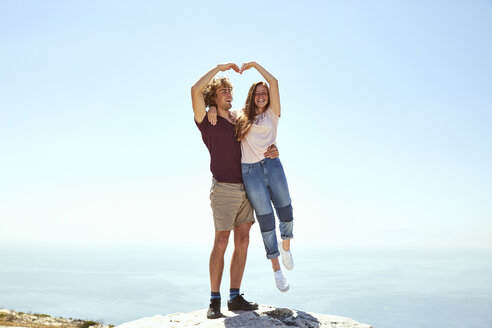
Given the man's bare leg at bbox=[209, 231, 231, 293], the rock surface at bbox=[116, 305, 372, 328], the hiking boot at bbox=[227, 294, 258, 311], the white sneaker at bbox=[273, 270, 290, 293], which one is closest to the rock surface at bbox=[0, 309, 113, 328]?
the rock surface at bbox=[116, 305, 372, 328]

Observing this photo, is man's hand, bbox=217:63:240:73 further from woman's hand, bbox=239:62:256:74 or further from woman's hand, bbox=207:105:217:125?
woman's hand, bbox=207:105:217:125

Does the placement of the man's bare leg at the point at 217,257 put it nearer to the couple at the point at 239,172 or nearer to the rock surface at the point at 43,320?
the couple at the point at 239,172

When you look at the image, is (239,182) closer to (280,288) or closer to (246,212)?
(246,212)

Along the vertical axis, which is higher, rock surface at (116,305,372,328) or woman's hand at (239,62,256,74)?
woman's hand at (239,62,256,74)

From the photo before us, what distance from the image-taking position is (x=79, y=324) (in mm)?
25734

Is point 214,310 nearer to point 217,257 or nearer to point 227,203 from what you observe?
point 217,257

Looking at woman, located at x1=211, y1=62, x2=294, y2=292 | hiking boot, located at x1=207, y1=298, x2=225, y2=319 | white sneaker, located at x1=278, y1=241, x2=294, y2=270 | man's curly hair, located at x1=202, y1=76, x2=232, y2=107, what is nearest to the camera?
hiking boot, located at x1=207, y1=298, x2=225, y2=319

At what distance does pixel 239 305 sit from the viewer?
20.4 ft

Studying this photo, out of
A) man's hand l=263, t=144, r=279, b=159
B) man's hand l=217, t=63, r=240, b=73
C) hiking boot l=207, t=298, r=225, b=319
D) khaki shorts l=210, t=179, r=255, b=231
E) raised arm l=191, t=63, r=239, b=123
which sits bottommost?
hiking boot l=207, t=298, r=225, b=319

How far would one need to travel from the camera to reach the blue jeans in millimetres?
6000

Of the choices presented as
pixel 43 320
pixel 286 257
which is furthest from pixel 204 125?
pixel 43 320

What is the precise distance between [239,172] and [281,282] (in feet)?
5.54

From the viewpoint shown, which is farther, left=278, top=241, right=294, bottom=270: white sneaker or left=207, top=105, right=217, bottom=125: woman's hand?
left=278, top=241, right=294, bottom=270: white sneaker

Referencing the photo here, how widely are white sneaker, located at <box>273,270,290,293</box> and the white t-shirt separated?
1.70m
